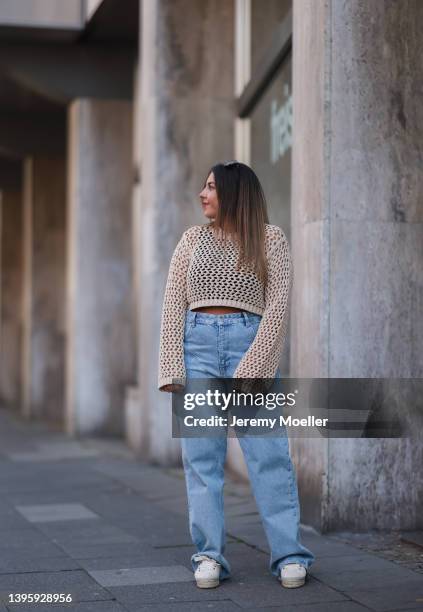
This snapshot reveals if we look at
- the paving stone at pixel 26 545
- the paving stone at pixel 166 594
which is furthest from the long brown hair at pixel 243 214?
the paving stone at pixel 26 545

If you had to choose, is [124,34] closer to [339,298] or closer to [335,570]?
[339,298]

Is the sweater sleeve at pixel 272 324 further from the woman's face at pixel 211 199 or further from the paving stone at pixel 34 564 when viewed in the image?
the paving stone at pixel 34 564

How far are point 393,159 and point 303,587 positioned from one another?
8.47 feet

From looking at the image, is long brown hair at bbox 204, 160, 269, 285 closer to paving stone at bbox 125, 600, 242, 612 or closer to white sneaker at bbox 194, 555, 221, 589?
white sneaker at bbox 194, 555, 221, 589

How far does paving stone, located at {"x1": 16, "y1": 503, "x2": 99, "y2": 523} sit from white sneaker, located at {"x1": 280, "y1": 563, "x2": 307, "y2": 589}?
2740 millimetres

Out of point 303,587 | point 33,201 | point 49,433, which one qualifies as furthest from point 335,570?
point 33,201

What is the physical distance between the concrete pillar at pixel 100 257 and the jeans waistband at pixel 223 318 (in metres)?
10.0

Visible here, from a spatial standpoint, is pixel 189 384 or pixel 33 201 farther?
pixel 33 201

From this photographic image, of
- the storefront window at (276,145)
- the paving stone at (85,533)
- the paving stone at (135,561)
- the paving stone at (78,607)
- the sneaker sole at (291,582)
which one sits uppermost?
the storefront window at (276,145)

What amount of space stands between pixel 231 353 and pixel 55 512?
3237mm

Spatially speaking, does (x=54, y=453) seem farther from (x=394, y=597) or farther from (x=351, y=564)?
(x=394, y=597)

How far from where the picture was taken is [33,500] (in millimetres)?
8359

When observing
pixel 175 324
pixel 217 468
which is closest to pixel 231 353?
pixel 175 324

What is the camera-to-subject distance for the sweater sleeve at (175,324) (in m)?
4.86
